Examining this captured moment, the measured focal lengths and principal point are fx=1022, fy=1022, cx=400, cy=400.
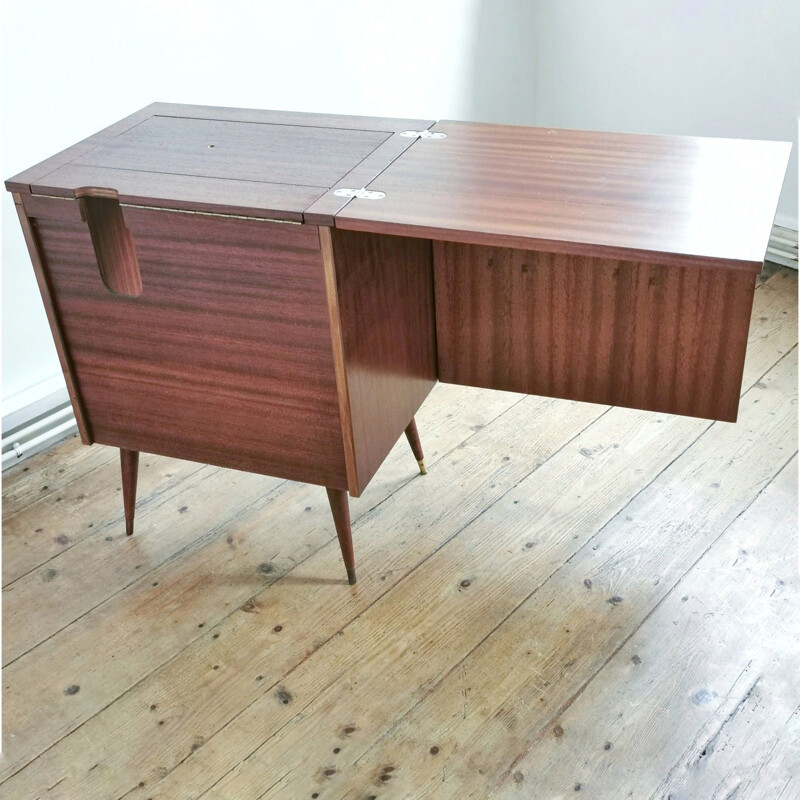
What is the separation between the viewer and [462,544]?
2.03 m

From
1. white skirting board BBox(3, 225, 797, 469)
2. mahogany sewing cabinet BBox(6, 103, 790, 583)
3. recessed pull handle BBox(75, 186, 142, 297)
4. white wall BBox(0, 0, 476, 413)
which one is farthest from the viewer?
white skirting board BBox(3, 225, 797, 469)

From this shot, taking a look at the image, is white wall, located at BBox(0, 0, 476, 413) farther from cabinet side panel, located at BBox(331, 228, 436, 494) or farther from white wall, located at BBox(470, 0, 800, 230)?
cabinet side panel, located at BBox(331, 228, 436, 494)

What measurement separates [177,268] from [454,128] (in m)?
0.56

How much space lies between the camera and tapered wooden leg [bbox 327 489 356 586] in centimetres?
181

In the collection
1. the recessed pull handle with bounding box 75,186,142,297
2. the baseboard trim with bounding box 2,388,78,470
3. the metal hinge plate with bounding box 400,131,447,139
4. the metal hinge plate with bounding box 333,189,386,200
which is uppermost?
the metal hinge plate with bounding box 333,189,386,200

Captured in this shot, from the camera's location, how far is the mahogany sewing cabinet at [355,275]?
1.51 metres

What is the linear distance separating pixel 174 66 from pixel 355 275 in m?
1.03

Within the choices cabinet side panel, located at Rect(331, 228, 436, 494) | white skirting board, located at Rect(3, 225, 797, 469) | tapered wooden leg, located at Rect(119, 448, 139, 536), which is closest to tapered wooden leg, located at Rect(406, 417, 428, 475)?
cabinet side panel, located at Rect(331, 228, 436, 494)

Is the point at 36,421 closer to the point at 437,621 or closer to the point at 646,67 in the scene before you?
the point at 437,621

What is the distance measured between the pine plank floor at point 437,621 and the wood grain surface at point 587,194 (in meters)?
0.75

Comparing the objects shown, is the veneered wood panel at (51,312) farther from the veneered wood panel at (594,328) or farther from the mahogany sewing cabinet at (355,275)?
the veneered wood panel at (594,328)

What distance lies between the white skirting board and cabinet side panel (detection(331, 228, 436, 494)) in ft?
2.97

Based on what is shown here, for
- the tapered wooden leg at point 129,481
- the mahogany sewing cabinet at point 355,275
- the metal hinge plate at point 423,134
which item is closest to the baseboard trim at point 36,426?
the tapered wooden leg at point 129,481

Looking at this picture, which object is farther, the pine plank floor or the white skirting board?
the white skirting board
